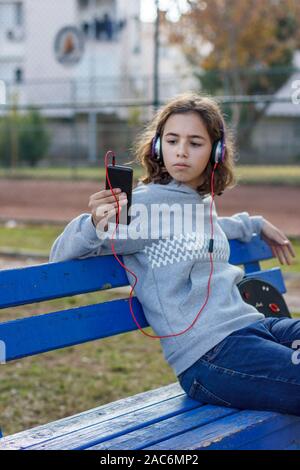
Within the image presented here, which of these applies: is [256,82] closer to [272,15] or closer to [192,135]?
[272,15]

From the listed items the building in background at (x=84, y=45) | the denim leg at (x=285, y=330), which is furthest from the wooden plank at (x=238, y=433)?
the building in background at (x=84, y=45)

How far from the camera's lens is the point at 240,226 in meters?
3.48

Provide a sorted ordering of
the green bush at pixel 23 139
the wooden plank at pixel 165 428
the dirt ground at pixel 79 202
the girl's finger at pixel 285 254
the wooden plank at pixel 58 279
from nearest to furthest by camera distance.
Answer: the wooden plank at pixel 165 428
the wooden plank at pixel 58 279
the girl's finger at pixel 285 254
the dirt ground at pixel 79 202
the green bush at pixel 23 139

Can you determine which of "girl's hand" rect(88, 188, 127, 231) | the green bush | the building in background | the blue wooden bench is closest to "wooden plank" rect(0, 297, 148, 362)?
the blue wooden bench

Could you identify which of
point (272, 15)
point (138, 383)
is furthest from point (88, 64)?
point (138, 383)

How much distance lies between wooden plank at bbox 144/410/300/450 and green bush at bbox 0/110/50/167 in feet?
69.3

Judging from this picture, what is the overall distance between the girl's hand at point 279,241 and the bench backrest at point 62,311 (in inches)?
30.9

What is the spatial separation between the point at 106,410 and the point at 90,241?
53cm

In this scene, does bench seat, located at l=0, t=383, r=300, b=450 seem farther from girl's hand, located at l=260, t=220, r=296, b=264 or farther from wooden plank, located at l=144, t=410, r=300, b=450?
girl's hand, located at l=260, t=220, r=296, b=264

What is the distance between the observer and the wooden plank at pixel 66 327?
8.50ft

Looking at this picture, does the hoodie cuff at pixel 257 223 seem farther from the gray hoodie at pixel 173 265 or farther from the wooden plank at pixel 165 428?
the wooden plank at pixel 165 428

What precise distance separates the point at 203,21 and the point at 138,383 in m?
21.3

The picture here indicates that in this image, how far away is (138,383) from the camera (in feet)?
14.4

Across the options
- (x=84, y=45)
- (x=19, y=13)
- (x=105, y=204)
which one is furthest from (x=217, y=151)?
(x=19, y=13)
